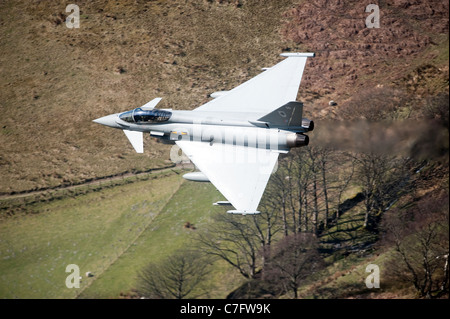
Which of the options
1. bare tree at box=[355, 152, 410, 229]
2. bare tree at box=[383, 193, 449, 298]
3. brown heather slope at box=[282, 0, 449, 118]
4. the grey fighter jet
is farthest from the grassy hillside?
bare tree at box=[383, 193, 449, 298]

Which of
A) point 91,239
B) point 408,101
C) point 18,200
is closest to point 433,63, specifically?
point 408,101

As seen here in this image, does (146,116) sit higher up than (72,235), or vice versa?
(146,116)

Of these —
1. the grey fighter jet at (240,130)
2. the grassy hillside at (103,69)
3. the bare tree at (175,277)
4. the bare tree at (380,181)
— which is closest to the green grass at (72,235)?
the grassy hillside at (103,69)

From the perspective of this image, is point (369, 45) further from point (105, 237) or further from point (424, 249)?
point (105, 237)

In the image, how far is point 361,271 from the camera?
61.9m

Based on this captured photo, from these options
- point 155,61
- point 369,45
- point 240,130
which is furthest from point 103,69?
point 369,45

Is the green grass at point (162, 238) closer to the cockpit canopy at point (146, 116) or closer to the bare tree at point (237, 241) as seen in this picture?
the bare tree at point (237, 241)

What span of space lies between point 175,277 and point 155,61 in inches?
1250

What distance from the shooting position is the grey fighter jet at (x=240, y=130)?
52.4 m

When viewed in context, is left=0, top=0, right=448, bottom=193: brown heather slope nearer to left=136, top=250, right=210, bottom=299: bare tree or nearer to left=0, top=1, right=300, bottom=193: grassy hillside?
left=0, top=1, right=300, bottom=193: grassy hillside

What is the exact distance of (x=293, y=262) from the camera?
6119cm

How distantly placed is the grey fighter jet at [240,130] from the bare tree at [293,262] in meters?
12.6

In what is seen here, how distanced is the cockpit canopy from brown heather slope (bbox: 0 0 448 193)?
1255 centimetres

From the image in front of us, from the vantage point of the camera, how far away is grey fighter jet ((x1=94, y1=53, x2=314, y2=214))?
52.4 m
